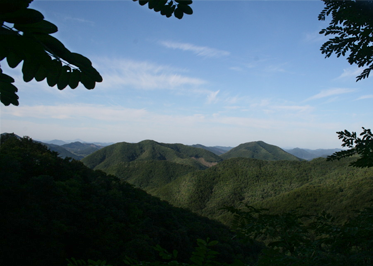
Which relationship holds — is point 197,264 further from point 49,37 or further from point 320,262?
point 49,37

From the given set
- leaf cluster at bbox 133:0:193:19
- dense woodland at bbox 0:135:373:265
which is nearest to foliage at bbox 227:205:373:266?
dense woodland at bbox 0:135:373:265

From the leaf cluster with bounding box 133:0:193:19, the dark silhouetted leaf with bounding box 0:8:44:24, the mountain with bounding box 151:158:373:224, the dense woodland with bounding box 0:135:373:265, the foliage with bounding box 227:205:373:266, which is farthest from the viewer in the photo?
the mountain with bounding box 151:158:373:224

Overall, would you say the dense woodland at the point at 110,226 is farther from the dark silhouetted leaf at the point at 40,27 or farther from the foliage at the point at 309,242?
the dark silhouetted leaf at the point at 40,27

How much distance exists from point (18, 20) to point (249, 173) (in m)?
119

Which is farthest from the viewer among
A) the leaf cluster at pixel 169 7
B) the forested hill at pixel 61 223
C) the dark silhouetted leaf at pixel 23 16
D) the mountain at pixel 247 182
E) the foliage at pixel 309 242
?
the mountain at pixel 247 182

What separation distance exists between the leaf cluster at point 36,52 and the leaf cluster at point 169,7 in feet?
3.77

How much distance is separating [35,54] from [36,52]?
0.02 metres

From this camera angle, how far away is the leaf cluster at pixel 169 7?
2.04 metres

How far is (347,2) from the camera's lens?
14.5ft

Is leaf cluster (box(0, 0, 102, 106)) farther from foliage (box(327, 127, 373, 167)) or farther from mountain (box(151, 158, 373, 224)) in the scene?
mountain (box(151, 158, 373, 224))

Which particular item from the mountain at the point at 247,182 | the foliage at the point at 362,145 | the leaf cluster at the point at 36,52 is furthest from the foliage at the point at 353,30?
the mountain at the point at 247,182

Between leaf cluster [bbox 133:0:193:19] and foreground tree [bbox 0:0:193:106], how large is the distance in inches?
45.2

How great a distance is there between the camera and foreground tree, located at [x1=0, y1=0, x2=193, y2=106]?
95cm

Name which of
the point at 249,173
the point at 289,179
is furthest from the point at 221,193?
the point at 289,179
